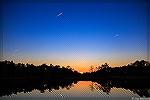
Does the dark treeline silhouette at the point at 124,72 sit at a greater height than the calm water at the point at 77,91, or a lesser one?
greater

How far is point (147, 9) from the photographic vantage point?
7.33 m

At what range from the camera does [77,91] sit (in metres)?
7.36

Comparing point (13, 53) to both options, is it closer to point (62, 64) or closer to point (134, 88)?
point (62, 64)

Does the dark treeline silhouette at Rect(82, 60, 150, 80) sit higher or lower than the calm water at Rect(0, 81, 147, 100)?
higher

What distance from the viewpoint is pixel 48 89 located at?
740 cm

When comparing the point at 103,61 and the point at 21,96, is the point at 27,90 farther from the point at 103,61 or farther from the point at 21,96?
the point at 103,61

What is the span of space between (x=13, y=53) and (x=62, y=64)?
0.62 meters

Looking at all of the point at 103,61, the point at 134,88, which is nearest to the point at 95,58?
the point at 103,61

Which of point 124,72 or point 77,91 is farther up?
point 124,72

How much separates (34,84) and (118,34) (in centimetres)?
121

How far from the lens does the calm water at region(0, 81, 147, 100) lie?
289 inches

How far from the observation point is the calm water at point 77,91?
735 centimetres

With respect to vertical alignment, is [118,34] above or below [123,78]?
above

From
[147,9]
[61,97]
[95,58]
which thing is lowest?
[61,97]
